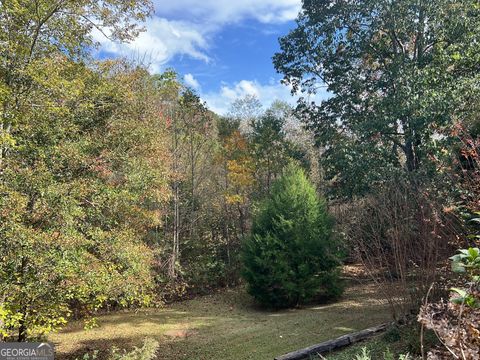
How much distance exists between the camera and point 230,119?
Answer: 54.7 ft

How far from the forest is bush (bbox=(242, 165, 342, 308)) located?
0.04 meters

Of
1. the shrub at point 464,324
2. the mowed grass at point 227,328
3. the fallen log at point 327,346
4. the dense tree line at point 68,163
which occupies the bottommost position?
the mowed grass at point 227,328

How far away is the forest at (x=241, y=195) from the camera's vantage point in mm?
5172

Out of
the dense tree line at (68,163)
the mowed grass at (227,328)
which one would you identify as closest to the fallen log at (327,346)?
the mowed grass at (227,328)

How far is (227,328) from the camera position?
9070 millimetres

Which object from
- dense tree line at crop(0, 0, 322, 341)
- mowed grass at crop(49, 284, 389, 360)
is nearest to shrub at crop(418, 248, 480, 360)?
dense tree line at crop(0, 0, 322, 341)

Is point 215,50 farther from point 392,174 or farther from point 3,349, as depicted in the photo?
point 3,349

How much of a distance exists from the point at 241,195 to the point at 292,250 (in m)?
5.63

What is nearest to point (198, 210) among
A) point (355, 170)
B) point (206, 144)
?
point (206, 144)

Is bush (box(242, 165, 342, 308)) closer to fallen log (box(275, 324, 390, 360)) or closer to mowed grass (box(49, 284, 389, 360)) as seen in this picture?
mowed grass (box(49, 284, 389, 360))

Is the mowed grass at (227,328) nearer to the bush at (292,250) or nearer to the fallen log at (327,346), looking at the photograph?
the bush at (292,250)

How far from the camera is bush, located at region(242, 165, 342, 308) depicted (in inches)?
404

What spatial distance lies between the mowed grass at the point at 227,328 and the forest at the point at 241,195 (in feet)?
0.23

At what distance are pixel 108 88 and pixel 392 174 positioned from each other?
7074mm
